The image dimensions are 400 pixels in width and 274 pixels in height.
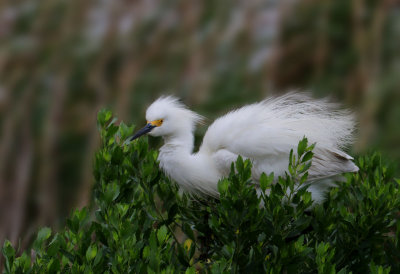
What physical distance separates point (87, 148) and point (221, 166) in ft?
12.8

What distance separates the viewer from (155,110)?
305cm

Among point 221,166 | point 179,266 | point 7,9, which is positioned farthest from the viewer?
point 7,9

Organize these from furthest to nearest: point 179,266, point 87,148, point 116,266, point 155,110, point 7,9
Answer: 1. point 7,9
2. point 87,148
3. point 155,110
4. point 179,266
5. point 116,266

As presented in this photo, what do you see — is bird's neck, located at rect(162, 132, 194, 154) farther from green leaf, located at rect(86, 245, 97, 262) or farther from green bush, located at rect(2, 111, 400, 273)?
green leaf, located at rect(86, 245, 97, 262)

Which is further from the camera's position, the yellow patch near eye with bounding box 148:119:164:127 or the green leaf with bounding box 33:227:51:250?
the yellow patch near eye with bounding box 148:119:164:127

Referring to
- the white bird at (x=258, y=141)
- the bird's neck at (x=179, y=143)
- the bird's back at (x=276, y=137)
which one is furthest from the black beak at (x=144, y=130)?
the bird's back at (x=276, y=137)

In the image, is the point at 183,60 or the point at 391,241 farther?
the point at 183,60

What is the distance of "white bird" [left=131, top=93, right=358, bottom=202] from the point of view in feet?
9.11

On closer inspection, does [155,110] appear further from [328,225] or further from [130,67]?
[130,67]

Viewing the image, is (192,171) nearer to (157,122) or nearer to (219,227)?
(157,122)

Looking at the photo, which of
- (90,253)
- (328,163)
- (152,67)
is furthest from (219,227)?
(152,67)

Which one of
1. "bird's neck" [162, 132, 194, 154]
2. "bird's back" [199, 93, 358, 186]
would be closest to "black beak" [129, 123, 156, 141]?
"bird's neck" [162, 132, 194, 154]

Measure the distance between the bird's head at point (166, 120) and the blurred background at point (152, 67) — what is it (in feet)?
9.44

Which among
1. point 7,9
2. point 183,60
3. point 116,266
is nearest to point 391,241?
point 116,266
